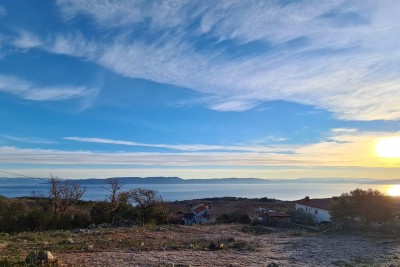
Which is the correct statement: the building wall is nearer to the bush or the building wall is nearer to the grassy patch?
the bush

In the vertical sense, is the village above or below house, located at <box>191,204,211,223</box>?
above

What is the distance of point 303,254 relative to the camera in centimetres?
1659

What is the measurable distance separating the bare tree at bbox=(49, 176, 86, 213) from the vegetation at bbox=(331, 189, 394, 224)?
1074 inches

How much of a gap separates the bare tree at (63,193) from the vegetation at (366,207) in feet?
89.5

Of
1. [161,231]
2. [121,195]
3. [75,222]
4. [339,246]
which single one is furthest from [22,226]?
[339,246]

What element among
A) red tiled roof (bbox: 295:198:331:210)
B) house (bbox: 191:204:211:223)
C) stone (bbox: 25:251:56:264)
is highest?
red tiled roof (bbox: 295:198:331:210)

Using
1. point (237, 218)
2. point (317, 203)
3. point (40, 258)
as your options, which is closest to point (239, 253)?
point (40, 258)

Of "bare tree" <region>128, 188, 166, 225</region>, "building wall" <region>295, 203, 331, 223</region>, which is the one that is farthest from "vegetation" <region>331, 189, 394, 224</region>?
"bare tree" <region>128, 188, 166, 225</region>

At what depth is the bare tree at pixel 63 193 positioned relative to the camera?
A: 135ft

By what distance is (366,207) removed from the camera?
32.1 meters

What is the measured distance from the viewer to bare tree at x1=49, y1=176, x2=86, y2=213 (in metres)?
41.2

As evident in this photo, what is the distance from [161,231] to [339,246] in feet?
35.5

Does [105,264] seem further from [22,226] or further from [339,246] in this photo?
[22,226]

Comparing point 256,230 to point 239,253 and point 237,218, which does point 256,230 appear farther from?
point 239,253
